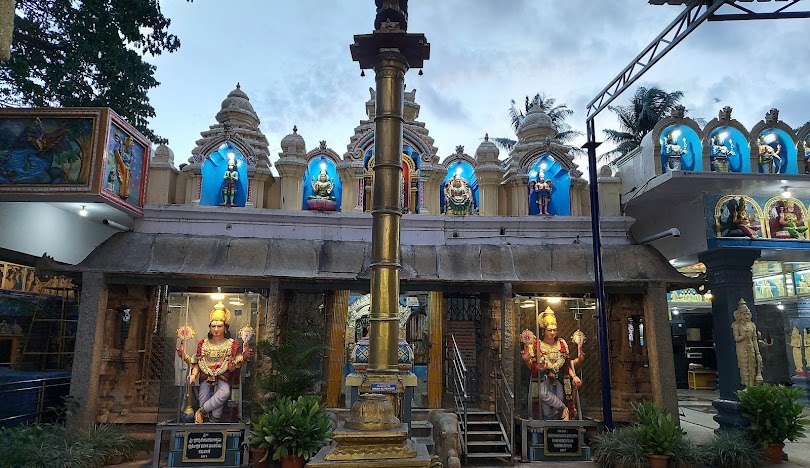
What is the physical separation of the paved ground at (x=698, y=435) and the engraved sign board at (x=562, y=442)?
29 centimetres

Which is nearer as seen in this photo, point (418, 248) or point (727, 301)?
point (727, 301)

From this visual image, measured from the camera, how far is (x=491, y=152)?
13.6 metres

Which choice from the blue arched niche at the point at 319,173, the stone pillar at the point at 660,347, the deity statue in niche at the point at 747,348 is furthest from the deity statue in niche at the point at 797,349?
the blue arched niche at the point at 319,173

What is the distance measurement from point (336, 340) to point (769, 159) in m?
10.2

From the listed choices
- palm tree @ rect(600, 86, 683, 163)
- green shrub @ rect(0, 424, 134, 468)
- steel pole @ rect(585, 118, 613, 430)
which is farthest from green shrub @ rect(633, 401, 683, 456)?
palm tree @ rect(600, 86, 683, 163)

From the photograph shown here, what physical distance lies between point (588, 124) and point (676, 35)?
2780mm

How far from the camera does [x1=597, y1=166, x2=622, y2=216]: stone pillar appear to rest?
13.2 metres

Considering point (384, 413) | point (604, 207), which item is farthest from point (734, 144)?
point (384, 413)

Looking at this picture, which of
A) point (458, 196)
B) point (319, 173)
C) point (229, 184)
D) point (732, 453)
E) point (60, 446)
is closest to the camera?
point (60, 446)

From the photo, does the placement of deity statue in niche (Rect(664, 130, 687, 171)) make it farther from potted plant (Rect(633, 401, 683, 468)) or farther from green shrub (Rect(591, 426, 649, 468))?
green shrub (Rect(591, 426, 649, 468))

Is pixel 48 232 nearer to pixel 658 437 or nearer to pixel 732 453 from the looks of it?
pixel 658 437

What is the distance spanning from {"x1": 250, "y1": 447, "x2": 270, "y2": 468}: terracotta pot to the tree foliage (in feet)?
27.8

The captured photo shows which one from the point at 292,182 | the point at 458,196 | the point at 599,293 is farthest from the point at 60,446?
the point at 599,293

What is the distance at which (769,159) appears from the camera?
38.7 ft
